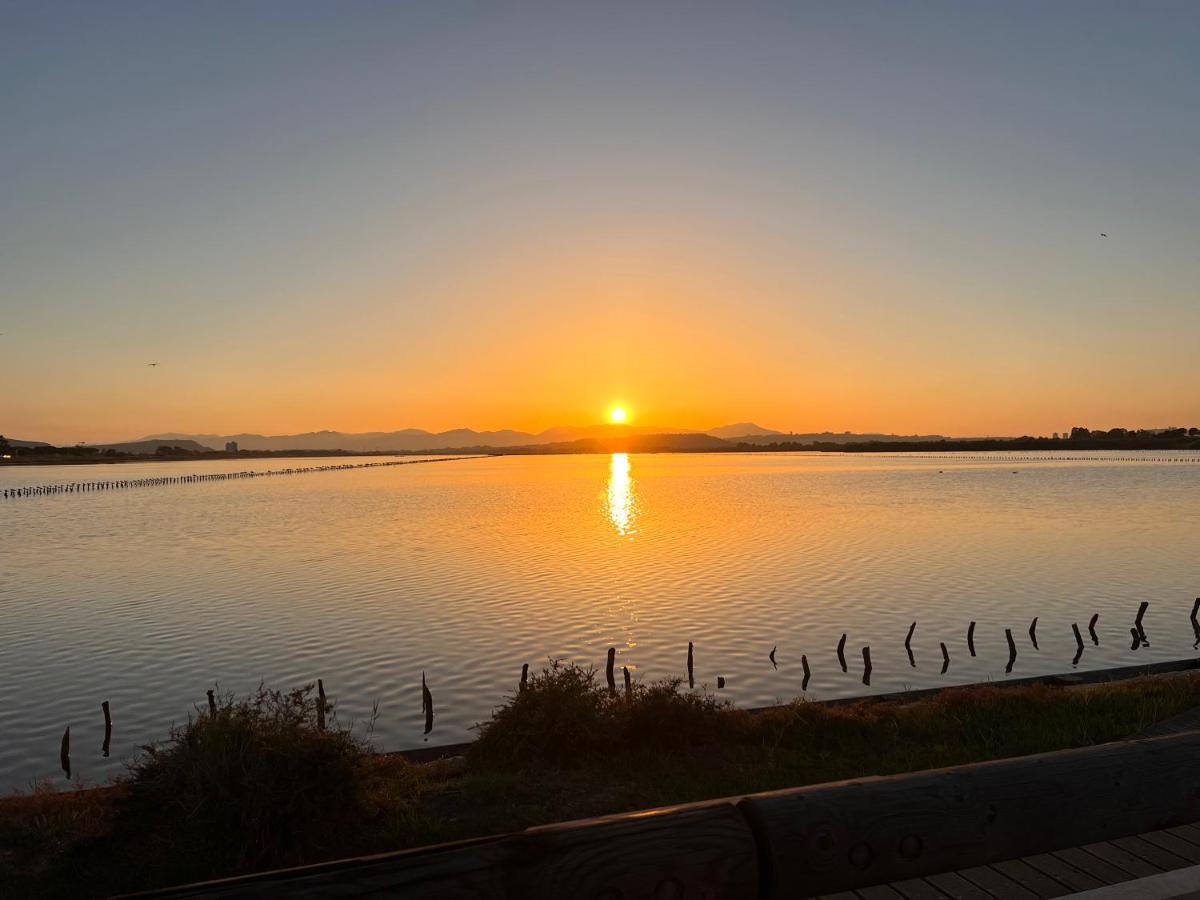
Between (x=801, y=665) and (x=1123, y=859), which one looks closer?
(x=1123, y=859)

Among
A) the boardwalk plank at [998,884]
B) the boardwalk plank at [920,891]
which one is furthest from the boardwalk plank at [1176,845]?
the boardwalk plank at [920,891]

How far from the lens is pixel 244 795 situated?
41.5ft

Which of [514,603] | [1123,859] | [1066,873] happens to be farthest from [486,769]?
[514,603]

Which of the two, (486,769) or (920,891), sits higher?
(920,891)

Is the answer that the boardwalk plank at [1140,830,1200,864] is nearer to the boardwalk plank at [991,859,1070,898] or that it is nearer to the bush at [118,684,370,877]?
the boardwalk plank at [991,859,1070,898]

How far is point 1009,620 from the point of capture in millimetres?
42031

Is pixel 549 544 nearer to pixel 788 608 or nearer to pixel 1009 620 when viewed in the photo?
pixel 788 608

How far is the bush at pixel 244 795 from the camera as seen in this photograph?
1253 centimetres

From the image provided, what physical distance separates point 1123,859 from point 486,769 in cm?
1218

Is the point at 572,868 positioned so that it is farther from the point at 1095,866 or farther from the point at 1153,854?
the point at 1153,854

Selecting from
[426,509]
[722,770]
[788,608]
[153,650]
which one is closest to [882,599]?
[788,608]

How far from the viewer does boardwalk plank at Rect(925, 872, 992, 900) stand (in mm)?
7223

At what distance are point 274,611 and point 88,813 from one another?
105 ft

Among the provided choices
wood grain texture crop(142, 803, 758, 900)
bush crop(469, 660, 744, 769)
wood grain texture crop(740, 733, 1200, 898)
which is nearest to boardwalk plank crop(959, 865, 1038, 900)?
wood grain texture crop(740, 733, 1200, 898)
